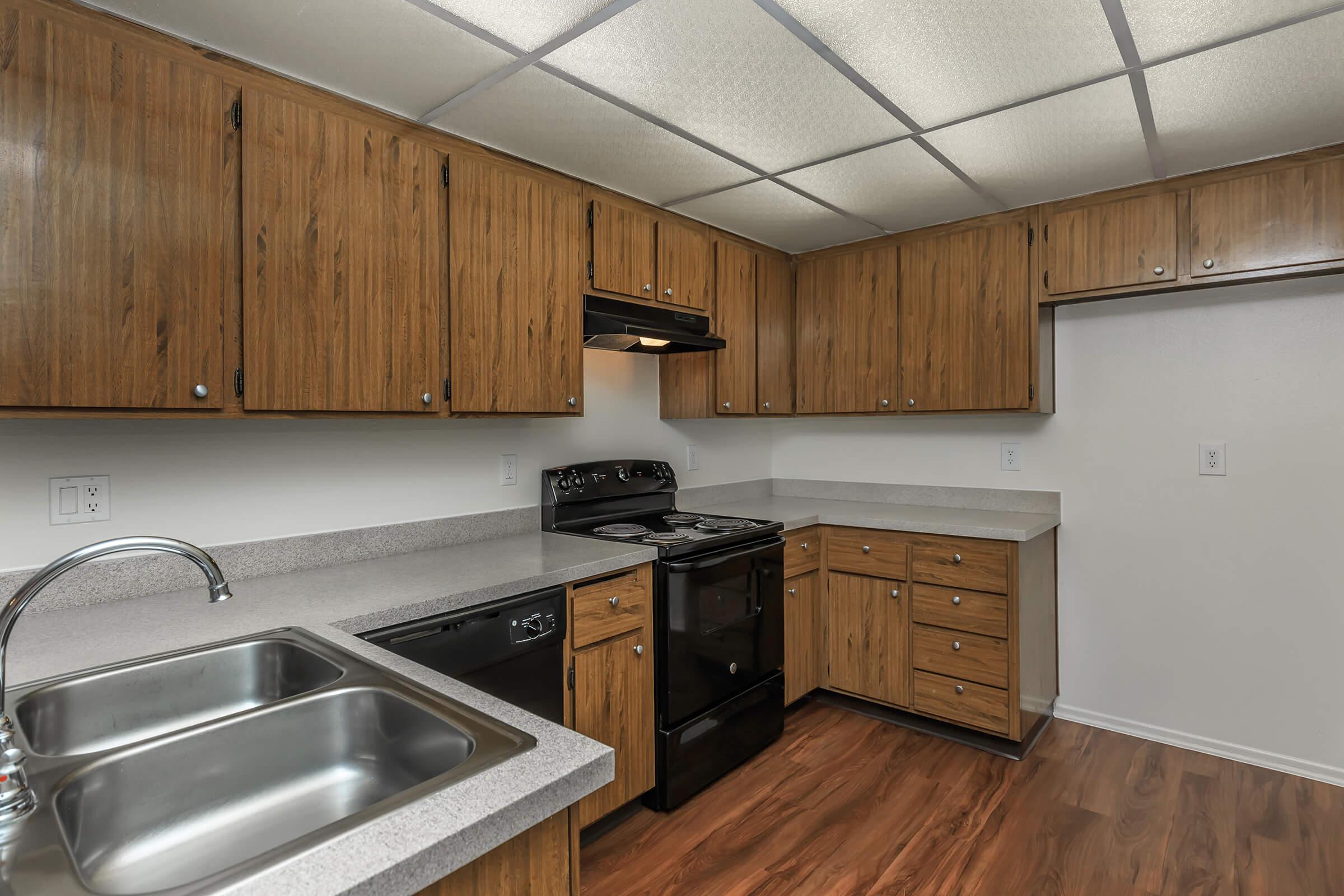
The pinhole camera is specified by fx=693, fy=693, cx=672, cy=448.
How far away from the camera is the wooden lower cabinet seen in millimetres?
769

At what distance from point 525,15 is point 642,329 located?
1.15 metres

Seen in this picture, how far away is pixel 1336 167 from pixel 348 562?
3.39m

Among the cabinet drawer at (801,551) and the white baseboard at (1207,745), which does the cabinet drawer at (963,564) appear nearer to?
the cabinet drawer at (801,551)

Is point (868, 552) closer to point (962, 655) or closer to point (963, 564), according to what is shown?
point (963, 564)

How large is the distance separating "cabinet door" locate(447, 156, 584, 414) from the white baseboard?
2561mm

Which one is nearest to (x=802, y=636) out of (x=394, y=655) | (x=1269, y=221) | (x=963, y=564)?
(x=963, y=564)

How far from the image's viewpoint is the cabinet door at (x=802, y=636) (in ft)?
9.70

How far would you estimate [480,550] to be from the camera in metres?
2.29

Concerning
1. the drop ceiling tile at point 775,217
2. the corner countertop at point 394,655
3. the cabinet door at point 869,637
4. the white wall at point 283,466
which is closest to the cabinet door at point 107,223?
the white wall at point 283,466

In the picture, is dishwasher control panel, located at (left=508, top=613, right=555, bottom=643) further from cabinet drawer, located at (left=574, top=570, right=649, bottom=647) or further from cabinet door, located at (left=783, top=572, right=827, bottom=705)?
cabinet door, located at (left=783, top=572, right=827, bottom=705)

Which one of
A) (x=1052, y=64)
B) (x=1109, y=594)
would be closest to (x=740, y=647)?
(x=1109, y=594)

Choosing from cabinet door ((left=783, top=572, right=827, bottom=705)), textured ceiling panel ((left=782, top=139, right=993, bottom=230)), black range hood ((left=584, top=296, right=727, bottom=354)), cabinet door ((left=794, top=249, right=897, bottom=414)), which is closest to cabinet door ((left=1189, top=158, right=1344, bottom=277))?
textured ceiling panel ((left=782, top=139, right=993, bottom=230))

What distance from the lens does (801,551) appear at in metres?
3.04

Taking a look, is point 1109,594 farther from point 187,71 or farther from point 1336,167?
point 187,71
